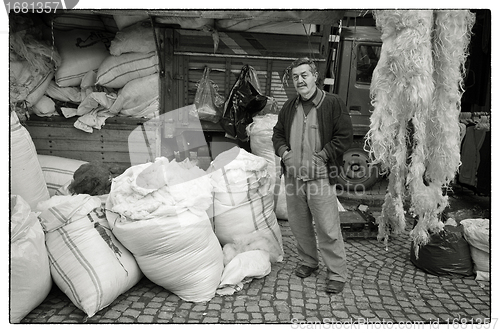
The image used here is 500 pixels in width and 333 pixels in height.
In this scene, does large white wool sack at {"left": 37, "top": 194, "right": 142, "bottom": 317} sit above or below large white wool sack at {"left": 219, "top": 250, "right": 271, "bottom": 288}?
above

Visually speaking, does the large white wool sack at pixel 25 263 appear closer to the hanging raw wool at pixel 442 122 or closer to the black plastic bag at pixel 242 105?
the black plastic bag at pixel 242 105

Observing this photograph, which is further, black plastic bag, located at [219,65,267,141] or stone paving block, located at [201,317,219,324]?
black plastic bag, located at [219,65,267,141]

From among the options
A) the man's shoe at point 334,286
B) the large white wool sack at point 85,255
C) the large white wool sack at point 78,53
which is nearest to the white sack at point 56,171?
the large white wool sack at point 78,53

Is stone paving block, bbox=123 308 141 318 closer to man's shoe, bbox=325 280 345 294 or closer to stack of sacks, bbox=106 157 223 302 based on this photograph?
stack of sacks, bbox=106 157 223 302

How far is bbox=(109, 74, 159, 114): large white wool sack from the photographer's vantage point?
4.61m

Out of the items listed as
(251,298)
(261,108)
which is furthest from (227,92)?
(251,298)

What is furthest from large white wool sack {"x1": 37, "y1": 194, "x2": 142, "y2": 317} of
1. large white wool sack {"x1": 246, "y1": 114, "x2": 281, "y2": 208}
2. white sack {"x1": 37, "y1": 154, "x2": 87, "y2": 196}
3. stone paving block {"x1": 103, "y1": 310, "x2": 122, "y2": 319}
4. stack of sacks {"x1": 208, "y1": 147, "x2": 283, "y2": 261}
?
large white wool sack {"x1": 246, "y1": 114, "x2": 281, "y2": 208}

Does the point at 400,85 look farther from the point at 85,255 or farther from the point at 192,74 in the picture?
the point at 192,74

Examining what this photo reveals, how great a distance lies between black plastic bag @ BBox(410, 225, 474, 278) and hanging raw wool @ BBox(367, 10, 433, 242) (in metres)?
0.60

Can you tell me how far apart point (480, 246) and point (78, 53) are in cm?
486

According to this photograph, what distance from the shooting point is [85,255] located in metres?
2.65

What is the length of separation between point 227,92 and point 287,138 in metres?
2.19

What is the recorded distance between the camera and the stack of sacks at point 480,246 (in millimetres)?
3160

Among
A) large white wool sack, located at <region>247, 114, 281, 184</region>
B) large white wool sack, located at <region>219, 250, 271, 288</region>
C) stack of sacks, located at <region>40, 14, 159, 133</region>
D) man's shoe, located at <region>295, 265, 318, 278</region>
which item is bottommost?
man's shoe, located at <region>295, 265, 318, 278</region>
